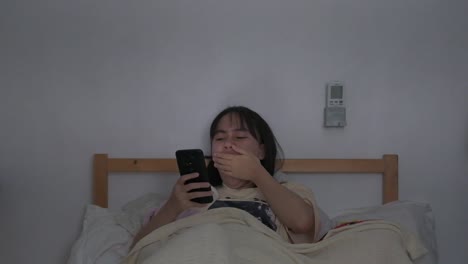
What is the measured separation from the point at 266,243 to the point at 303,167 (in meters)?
0.57

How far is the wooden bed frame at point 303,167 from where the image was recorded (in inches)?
50.4

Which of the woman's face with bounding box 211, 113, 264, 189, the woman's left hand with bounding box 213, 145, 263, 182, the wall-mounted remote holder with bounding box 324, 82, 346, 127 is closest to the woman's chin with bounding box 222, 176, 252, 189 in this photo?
the woman's face with bounding box 211, 113, 264, 189

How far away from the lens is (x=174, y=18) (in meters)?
1.34

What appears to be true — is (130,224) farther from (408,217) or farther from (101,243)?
(408,217)

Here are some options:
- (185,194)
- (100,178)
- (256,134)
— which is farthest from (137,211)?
(256,134)

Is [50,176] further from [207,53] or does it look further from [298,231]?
[298,231]

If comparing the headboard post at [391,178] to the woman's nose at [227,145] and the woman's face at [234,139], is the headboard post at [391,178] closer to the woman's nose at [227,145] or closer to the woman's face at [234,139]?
the woman's face at [234,139]

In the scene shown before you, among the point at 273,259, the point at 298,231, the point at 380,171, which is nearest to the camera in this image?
the point at 273,259

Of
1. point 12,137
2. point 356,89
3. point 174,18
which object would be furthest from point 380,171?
point 12,137

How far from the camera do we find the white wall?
1.32m

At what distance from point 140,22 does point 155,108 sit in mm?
301

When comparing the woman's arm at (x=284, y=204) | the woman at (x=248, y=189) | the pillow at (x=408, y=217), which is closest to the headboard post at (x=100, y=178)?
the woman at (x=248, y=189)

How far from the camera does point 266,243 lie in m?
0.75

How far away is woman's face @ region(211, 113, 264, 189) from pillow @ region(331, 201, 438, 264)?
0.28 metres
